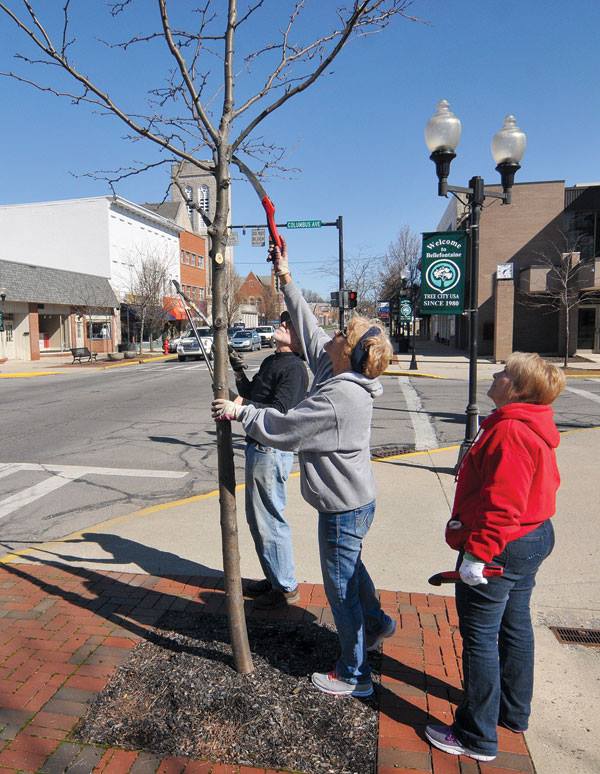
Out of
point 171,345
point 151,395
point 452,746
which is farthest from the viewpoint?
point 171,345

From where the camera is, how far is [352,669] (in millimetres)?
2803

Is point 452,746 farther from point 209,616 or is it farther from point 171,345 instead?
point 171,345

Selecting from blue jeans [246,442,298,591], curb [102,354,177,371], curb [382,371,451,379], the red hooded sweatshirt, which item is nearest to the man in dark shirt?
blue jeans [246,442,298,591]

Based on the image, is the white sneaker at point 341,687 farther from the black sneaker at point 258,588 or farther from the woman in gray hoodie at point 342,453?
the black sneaker at point 258,588

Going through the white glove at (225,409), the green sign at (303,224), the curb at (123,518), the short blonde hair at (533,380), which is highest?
the green sign at (303,224)

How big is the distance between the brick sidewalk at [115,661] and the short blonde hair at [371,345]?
155cm

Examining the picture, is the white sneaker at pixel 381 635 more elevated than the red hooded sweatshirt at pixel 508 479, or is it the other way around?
the red hooded sweatshirt at pixel 508 479

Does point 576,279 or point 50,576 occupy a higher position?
point 576,279

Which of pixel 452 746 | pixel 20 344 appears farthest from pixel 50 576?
pixel 20 344

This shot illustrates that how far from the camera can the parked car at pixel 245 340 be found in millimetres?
37656

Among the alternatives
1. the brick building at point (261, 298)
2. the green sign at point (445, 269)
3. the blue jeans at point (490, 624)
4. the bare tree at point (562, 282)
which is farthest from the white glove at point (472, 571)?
the brick building at point (261, 298)

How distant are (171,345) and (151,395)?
868 inches

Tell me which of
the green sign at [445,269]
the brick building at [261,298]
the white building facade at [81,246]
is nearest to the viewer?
the green sign at [445,269]

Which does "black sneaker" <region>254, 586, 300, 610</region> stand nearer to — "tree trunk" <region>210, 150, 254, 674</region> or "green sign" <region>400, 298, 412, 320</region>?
"tree trunk" <region>210, 150, 254, 674</region>
